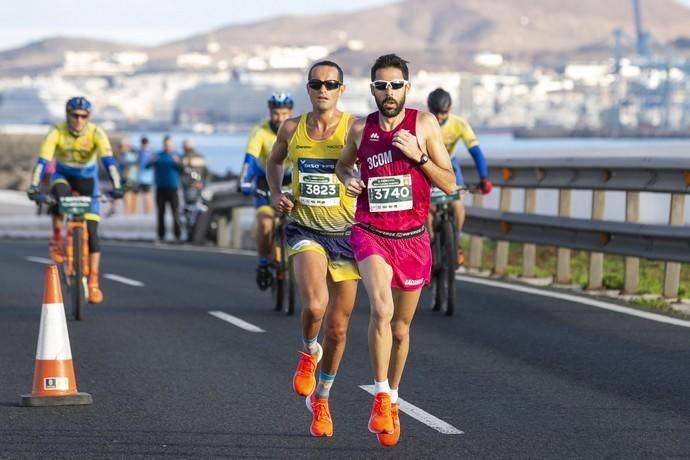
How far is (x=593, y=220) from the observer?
15055mm

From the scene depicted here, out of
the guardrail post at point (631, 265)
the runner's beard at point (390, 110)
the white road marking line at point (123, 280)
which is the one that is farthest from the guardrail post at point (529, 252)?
the runner's beard at point (390, 110)

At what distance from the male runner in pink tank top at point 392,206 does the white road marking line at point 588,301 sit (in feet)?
17.1

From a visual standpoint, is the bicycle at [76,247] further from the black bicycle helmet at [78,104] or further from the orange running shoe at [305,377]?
the orange running shoe at [305,377]

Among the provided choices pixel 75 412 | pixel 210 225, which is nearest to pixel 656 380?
pixel 75 412

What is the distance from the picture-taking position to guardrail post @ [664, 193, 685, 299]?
1404cm

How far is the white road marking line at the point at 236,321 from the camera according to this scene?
12.9 meters

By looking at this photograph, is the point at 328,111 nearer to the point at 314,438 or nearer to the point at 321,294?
the point at 321,294

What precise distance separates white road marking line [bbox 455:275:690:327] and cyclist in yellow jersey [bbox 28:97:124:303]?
4015 mm

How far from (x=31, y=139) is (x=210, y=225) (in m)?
70.7

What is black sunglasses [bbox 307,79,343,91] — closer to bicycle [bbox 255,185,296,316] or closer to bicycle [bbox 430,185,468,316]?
bicycle [bbox 430,185,468,316]

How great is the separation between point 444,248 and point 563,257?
304 centimetres

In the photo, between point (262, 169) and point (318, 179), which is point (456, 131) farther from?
point (318, 179)

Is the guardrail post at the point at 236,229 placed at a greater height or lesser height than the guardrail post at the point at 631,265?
lesser

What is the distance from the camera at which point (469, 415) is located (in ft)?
27.8
